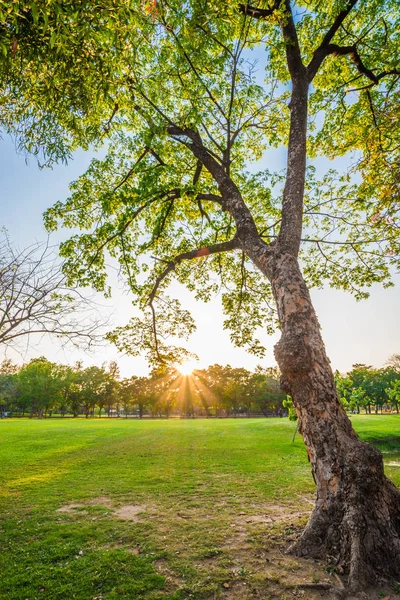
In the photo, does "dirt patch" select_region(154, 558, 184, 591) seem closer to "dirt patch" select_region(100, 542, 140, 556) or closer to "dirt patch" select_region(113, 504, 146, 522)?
"dirt patch" select_region(100, 542, 140, 556)

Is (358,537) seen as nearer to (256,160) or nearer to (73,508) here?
(73,508)

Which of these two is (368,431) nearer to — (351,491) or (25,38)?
(351,491)

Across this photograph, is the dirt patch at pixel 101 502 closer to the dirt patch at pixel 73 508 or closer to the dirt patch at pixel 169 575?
the dirt patch at pixel 73 508

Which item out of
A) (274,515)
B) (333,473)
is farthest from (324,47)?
(274,515)

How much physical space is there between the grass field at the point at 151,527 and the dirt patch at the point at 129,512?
2 centimetres

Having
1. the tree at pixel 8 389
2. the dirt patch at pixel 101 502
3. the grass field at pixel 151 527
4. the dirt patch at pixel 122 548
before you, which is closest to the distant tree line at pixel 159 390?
the tree at pixel 8 389

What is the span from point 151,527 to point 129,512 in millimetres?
1352

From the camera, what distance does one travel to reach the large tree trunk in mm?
3680

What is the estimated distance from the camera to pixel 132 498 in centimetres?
801

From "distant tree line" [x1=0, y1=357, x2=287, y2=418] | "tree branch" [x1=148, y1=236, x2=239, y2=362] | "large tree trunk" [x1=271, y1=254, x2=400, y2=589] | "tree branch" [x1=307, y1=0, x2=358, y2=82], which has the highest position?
"tree branch" [x1=307, y1=0, x2=358, y2=82]

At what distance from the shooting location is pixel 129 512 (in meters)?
6.89

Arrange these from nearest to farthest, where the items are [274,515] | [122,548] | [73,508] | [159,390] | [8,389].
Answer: [122,548] < [274,515] < [73,508] < [159,390] < [8,389]

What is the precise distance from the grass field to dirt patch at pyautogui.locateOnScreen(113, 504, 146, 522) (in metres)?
0.02

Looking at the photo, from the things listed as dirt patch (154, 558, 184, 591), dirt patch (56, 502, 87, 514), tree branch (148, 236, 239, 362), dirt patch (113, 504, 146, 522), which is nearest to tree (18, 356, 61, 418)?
dirt patch (56, 502, 87, 514)
